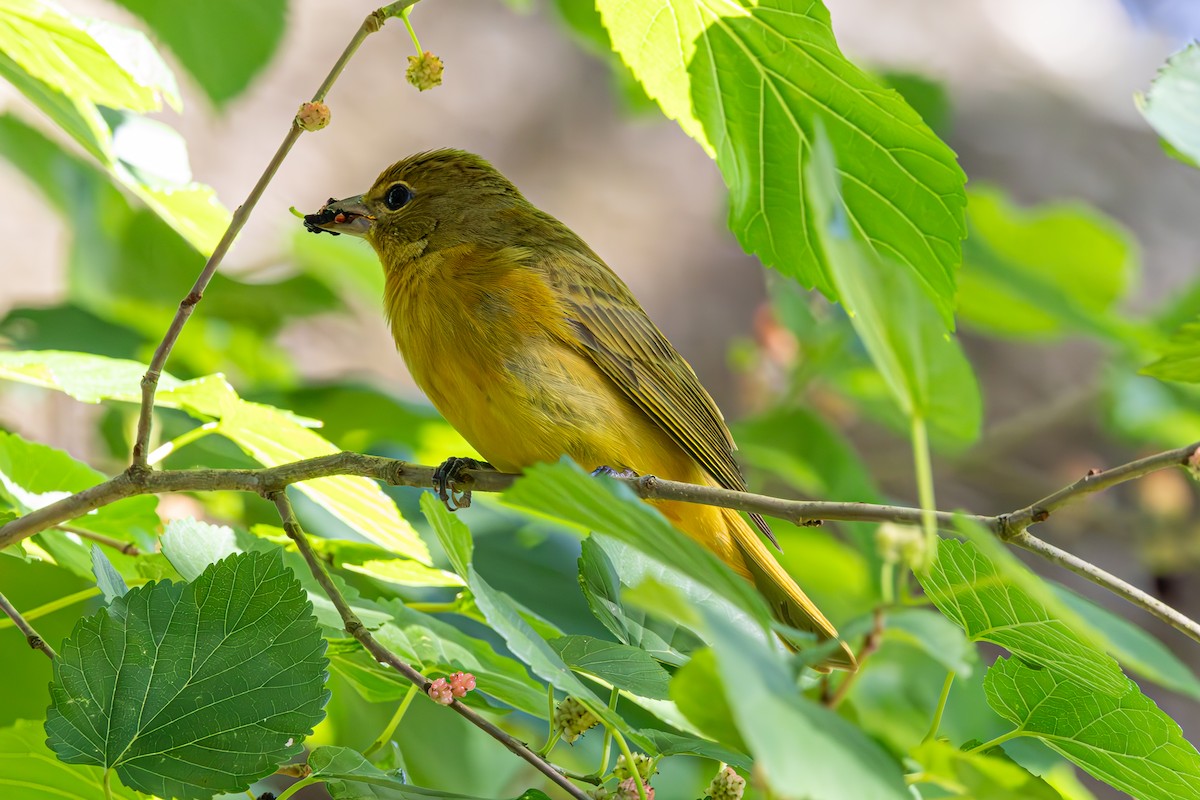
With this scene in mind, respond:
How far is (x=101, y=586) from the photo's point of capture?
1.56 meters

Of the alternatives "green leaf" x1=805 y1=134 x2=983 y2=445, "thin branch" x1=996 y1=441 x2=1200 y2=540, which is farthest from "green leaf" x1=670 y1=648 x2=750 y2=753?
"thin branch" x1=996 y1=441 x2=1200 y2=540

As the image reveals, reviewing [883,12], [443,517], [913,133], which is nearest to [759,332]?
[913,133]

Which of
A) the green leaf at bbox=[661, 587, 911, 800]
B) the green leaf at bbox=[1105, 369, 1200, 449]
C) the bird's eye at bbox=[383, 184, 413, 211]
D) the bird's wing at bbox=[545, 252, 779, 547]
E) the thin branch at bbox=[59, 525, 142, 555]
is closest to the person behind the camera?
the green leaf at bbox=[661, 587, 911, 800]

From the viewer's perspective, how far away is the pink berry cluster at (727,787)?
1.64 metres

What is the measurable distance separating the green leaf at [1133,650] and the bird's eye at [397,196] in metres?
2.84

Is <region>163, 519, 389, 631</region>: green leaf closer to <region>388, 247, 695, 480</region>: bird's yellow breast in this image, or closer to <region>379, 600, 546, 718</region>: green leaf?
<region>379, 600, 546, 718</region>: green leaf

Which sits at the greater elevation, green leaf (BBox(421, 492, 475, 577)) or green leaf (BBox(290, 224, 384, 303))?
green leaf (BBox(290, 224, 384, 303))

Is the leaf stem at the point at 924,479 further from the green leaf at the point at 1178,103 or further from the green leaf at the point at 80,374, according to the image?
the green leaf at the point at 80,374

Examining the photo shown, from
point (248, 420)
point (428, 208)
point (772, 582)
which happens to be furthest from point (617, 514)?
point (428, 208)

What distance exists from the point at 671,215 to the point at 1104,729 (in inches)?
321

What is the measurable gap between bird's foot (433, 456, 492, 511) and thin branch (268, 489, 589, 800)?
0.55 meters

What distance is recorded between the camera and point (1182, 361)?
152 centimetres

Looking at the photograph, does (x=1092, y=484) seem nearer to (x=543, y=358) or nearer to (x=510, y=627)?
(x=510, y=627)

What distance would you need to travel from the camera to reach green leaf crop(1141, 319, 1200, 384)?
152 centimetres
